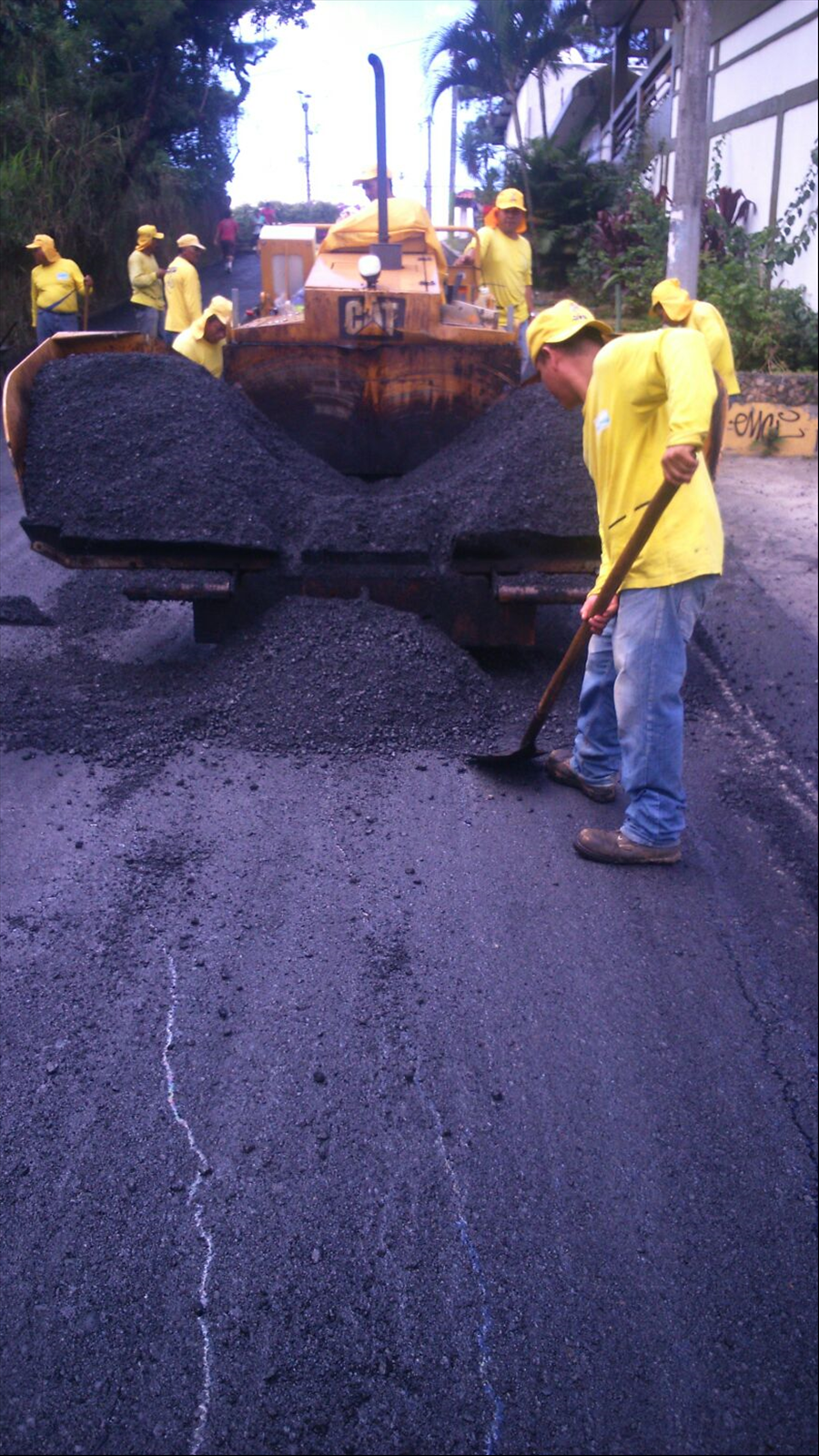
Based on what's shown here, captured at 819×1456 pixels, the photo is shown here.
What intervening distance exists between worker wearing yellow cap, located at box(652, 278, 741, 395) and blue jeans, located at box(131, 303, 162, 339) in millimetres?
2703

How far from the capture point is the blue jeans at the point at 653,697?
3455mm

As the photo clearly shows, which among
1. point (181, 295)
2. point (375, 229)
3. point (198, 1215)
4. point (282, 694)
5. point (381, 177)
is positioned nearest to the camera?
point (198, 1215)

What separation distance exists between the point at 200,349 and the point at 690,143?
4128 millimetres

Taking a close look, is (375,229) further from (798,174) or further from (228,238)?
(798,174)

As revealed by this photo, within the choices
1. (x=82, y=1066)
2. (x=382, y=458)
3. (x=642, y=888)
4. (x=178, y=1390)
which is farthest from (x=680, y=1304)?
(x=382, y=458)

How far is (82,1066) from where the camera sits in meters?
2.64

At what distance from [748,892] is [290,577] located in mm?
2337

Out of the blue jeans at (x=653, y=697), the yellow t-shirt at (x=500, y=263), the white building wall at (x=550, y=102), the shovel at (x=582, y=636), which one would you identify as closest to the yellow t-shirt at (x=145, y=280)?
the yellow t-shirt at (x=500, y=263)

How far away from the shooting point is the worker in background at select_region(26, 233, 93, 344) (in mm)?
5648

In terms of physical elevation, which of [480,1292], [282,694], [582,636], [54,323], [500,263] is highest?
[500,263]

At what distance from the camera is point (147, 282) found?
21.3 feet

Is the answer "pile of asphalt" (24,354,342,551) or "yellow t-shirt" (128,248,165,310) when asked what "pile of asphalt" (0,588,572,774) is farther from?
"yellow t-shirt" (128,248,165,310)

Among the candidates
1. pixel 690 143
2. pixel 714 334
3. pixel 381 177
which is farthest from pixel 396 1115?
pixel 690 143

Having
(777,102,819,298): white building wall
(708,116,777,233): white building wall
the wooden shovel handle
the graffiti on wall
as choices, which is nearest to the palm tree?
the wooden shovel handle
